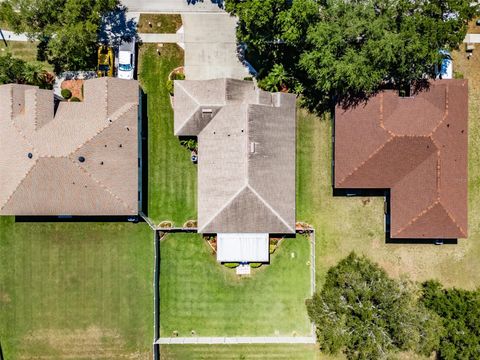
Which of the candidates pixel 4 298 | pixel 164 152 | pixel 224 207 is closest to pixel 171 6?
pixel 164 152

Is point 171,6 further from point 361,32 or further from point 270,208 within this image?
point 270,208

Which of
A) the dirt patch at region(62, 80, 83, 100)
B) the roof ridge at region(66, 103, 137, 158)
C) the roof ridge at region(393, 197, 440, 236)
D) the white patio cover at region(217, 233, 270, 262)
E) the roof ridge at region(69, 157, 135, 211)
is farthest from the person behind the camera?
the dirt patch at region(62, 80, 83, 100)

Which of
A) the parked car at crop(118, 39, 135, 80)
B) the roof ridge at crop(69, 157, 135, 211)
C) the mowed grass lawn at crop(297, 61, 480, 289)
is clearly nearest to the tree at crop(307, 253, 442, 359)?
the mowed grass lawn at crop(297, 61, 480, 289)

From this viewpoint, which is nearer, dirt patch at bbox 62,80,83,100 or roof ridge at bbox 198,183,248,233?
roof ridge at bbox 198,183,248,233

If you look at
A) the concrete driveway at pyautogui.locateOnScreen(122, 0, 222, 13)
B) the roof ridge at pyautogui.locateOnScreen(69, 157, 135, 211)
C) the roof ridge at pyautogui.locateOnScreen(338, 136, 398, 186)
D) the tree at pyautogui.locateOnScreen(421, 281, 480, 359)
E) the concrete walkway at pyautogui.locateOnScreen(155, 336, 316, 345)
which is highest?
the concrete driveway at pyautogui.locateOnScreen(122, 0, 222, 13)

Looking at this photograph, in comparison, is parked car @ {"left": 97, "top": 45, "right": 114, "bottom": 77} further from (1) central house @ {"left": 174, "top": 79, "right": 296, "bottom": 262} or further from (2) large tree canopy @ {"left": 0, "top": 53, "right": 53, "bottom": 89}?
(1) central house @ {"left": 174, "top": 79, "right": 296, "bottom": 262}

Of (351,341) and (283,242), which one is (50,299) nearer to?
(283,242)

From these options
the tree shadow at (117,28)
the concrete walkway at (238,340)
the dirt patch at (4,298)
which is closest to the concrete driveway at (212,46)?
the tree shadow at (117,28)
